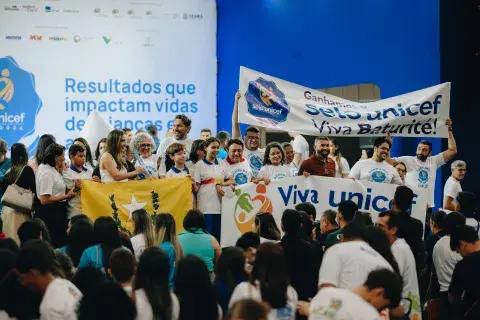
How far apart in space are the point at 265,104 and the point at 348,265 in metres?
5.00

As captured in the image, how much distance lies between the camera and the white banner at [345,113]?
10.5 meters

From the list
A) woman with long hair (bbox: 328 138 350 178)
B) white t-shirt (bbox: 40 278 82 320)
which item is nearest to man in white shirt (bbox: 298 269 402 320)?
white t-shirt (bbox: 40 278 82 320)

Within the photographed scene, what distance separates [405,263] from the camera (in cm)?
655

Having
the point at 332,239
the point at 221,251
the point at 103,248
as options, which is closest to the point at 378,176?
the point at 332,239

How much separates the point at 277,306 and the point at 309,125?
18.0 feet

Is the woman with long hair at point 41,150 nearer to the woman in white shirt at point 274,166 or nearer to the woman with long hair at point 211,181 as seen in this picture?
the woman with long hair at point 211,181

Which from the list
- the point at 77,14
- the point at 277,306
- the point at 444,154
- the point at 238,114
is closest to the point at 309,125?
the point at 238,114

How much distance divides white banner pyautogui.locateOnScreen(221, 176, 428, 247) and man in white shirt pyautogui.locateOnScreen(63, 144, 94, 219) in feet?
5.34

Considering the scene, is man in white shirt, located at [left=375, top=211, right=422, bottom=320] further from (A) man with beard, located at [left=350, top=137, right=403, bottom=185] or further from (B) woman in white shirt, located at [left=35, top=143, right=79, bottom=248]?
(B) woman in white shirt, located at [left=35, top=143, right=79, bottom=248]

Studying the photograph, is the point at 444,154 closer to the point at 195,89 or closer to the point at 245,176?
the point at 245,176

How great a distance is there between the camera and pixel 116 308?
453cm

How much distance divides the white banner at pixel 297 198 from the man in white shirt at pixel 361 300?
16.2ft

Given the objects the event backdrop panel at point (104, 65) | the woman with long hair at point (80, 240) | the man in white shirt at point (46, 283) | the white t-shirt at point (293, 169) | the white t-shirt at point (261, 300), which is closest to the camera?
the man in white shirt at point (46, 283)

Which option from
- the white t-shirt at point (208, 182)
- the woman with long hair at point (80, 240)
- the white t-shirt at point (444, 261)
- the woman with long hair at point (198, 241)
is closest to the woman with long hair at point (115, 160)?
the white t-shirt at point (208, 182)
